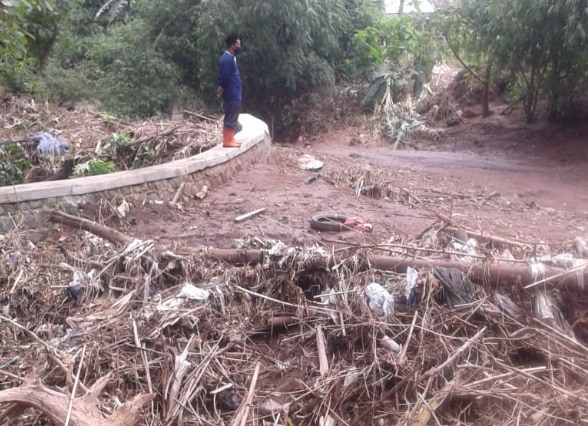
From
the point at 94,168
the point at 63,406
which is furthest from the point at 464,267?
the point at 94,168

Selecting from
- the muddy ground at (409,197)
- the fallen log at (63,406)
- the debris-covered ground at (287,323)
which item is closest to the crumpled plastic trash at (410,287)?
the debris-covered ground at (287,323)

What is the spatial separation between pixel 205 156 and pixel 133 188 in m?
1.45

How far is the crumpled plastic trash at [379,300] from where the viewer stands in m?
4.49

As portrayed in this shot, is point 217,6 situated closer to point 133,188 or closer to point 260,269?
point 133,188

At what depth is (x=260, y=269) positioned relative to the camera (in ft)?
16.1

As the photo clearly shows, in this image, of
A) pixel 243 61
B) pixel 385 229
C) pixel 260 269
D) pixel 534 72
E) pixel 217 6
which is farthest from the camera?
pixel 243 61

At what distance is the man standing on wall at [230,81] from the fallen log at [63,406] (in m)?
5.32

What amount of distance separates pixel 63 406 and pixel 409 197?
543cm

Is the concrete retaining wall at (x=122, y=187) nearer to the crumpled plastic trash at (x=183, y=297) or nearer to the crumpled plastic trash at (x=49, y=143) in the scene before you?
the crumpled plastic trash at (x=183, y=297)

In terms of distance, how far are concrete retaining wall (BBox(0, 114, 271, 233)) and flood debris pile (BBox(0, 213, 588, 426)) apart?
361 mm

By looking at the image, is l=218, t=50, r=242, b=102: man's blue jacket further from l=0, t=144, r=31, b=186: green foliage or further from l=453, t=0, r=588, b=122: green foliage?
l=453, t=0, r=588, b=122: green foliage

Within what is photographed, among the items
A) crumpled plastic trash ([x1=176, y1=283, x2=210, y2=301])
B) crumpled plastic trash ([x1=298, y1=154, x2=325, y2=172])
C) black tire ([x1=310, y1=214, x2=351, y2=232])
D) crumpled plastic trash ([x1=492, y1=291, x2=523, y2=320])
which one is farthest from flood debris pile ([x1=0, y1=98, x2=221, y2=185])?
crumpled plastic trash ([x1=492, y1=291, x2=523, y2=320])

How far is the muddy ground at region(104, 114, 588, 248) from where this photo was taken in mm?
6125

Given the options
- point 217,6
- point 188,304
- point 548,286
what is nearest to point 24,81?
point 217,6
